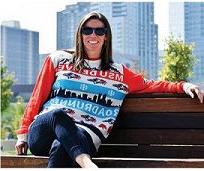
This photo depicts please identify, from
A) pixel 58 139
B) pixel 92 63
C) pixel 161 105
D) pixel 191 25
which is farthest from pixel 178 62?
pixel 58 139

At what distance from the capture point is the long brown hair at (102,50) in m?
2.77

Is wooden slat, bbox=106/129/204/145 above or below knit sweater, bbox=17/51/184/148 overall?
below

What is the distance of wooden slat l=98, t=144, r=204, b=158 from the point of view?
2.85 meters

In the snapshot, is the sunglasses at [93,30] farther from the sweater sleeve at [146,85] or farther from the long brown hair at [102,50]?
the sweater sleeve at [146,85]

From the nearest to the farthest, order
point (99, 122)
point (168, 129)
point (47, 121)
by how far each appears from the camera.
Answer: point (47, 121), point (99, 122), point (168, 129)

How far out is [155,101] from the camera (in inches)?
115

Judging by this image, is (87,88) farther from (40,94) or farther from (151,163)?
(151,163)

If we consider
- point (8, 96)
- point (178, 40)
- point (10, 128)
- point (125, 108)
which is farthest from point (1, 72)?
point (125, 108)

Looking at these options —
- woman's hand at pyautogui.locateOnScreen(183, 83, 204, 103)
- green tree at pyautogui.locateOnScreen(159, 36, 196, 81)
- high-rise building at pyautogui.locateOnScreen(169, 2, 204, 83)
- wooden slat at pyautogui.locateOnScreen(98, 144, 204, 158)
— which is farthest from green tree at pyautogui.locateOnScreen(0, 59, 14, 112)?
woman's hand at pyautogui.locateOnScreen(183, 83, 204, 103)

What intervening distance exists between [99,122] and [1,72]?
19488mm

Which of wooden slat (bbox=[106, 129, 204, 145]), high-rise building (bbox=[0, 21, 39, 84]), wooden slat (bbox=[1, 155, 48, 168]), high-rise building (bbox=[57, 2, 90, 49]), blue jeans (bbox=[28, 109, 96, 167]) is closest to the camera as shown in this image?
blue jeans (bbox=[28, 109, 96, 167])

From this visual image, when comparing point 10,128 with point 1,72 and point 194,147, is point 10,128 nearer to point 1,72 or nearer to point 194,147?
point 1,72

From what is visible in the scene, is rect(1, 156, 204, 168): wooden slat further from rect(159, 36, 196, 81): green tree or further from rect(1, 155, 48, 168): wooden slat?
rect(159, 36, 196, 81): green tree

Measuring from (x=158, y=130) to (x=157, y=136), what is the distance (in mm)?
34
